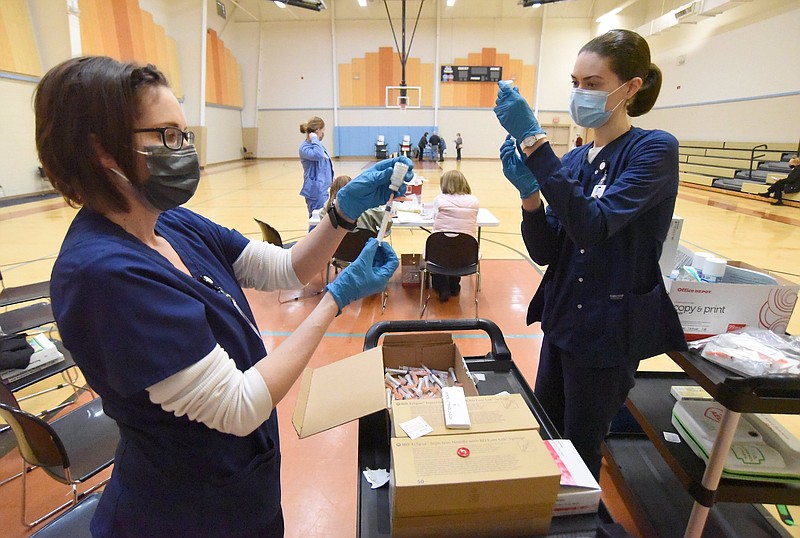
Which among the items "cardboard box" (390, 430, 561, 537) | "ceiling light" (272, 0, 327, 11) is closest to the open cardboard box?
"cardboard box" (390, 430, 561, 537)

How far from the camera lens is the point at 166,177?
3.05 feet

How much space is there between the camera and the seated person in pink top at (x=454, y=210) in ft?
13.3

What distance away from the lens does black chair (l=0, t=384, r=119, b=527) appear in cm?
149

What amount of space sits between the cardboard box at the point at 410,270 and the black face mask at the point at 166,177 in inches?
151

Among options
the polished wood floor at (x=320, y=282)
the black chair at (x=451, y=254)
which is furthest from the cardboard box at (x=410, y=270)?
the black chair at (x=451, y=254)

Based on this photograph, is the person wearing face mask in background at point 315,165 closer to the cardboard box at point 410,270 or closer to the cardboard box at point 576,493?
the cardboard box at point 410,270

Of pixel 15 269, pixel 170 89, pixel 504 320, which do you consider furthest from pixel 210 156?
pixel 170 89

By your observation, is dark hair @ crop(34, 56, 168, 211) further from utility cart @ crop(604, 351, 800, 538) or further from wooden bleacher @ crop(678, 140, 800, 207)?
wooden bleacher @ crop(678, 140, 800, 207)

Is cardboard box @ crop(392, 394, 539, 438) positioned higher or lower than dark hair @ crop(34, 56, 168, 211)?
lower

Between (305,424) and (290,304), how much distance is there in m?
3.39

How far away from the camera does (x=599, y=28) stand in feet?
55.3

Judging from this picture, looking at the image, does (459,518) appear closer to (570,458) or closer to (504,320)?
(570,458)

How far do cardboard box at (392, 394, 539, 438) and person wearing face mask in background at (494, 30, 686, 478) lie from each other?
0.59m

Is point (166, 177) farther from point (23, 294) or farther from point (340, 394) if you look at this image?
point (23, 294)
